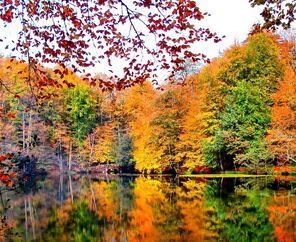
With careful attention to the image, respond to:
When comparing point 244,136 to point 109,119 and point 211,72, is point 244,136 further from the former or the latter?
point 109,119

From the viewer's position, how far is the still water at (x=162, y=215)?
1295 centimetres

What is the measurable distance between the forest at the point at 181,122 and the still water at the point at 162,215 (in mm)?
3909

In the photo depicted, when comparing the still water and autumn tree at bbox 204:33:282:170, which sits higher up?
autumn tree at bbox 204:33:282:170

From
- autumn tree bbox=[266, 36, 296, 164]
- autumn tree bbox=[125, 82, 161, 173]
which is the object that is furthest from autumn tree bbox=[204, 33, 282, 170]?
autumn tree bbox=[125, 82, 161, 173]

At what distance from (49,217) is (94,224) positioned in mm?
2833

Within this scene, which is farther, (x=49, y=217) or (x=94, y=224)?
(x=49, y=217)

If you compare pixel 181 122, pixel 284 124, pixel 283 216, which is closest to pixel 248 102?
pixel 284 124

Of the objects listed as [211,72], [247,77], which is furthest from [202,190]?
[211,72]

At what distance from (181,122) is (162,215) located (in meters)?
21.3

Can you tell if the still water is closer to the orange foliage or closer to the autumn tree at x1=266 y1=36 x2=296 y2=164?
the orange foliage

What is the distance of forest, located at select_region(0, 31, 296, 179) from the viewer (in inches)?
1143

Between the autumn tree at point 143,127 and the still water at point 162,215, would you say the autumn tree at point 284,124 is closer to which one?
the still water at point 162,215

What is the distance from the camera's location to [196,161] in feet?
113

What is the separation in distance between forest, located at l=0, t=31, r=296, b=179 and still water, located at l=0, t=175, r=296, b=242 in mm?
3909
